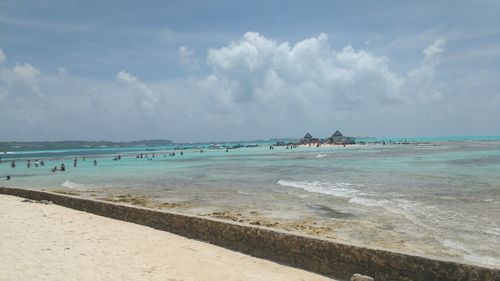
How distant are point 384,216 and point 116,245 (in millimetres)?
8044

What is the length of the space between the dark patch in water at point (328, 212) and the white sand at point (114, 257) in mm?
5560

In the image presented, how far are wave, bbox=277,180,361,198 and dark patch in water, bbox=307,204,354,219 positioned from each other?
298 cm

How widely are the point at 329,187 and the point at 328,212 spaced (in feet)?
23.9

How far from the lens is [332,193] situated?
18656mm

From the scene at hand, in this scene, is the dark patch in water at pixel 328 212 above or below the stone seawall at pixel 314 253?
below

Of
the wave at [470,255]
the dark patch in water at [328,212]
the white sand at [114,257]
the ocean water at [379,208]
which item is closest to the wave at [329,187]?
the ocean water at [379,208]

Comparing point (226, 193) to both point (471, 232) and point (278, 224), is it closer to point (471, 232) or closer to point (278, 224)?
point (278, 224)

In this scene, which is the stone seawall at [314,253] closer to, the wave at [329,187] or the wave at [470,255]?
the wave at [470,255]

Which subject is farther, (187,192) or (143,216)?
(187,192)

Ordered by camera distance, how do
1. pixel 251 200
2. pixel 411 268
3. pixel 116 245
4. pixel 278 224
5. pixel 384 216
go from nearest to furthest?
1. pixel 411 268
2. pixel 116 245
3. pixel 278 224
4. pixel 384 216
5. pixel 251 200

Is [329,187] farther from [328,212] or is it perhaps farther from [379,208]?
[328,212]

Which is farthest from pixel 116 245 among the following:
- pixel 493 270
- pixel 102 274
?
pixel 493 270

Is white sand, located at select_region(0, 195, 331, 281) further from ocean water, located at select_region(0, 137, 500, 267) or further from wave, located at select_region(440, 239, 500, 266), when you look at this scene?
wave, located at select_region(440, 239, 500, 266)

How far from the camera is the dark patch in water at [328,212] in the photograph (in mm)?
13117
